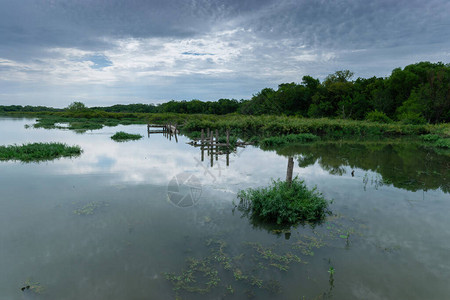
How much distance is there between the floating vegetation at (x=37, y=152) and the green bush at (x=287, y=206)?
14072 mm

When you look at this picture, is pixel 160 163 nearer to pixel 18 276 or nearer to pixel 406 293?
pixel 18 276

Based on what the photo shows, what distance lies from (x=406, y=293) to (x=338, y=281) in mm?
1166

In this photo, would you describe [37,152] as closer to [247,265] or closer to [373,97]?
[247,265]

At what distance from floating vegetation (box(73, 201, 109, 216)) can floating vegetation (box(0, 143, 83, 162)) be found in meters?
9.59

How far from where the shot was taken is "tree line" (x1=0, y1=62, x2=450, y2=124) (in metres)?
38.3

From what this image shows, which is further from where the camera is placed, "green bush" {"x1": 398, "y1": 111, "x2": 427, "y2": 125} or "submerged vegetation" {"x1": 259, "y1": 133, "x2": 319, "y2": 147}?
"green bush" {"x1": 398, "y1": 111, "x2": 427, "y2": 125}

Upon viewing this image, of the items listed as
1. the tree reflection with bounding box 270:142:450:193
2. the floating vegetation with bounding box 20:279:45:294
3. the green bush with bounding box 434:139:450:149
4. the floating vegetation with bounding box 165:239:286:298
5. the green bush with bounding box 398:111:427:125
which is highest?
the green bush with bounding box 398:111:427:125

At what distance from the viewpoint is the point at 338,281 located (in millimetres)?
5293

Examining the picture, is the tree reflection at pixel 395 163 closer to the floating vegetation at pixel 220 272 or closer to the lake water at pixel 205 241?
the lake water at pixel 205 241

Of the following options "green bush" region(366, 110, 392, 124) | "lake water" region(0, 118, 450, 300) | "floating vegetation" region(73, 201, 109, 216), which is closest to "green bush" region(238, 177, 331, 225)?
"lake water" region(0, 118, 450, 300)

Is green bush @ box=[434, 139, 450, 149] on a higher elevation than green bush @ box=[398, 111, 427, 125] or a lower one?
lower

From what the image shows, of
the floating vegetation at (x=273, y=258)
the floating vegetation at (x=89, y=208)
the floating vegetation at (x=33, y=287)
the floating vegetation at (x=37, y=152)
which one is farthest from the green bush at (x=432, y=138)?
the floating vegetation at (x=33, y=287)

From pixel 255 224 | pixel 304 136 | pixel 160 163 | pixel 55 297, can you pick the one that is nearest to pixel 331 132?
pixel 304 136

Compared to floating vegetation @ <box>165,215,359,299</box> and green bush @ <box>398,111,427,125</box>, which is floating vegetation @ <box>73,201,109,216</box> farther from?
green bush @ <box>398,111,427,125</box>
